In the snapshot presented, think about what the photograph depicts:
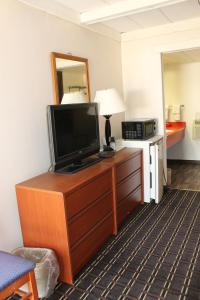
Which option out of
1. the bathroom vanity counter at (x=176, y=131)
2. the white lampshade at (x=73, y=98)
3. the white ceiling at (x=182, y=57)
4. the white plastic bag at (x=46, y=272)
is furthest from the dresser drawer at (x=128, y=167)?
the white ceiling at (x=182, y=57)

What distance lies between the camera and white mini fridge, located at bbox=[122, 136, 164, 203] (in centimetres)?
329

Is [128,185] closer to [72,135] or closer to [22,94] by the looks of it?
[72,135]

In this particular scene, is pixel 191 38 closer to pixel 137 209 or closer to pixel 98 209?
pixel 137 209

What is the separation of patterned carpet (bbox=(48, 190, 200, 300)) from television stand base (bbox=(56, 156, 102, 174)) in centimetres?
79

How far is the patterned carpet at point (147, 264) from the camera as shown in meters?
1.88

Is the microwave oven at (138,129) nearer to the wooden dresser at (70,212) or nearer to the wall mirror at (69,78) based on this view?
the wall mirror at (69,78)

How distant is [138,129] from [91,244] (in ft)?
5.52

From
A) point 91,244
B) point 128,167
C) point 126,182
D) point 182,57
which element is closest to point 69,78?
point 128,167

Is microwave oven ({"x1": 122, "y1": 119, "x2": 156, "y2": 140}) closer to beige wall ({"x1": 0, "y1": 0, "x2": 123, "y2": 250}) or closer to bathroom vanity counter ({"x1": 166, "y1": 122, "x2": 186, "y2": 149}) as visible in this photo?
bathroom vanity counter ({"x1": 166, "y1": 122, "x2": 186, "y2": 149})

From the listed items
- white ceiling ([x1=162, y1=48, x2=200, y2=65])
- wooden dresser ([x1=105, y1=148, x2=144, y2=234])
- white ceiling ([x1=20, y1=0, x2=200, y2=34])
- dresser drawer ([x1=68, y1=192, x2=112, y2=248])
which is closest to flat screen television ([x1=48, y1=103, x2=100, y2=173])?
wooden dresser ([x1=105, y1=148, x2=144, y2=234])

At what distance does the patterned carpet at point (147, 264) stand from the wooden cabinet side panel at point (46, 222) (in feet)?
0.73

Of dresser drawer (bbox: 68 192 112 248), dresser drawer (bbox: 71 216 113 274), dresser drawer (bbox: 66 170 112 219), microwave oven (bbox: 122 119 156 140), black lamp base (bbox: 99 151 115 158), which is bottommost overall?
dresser drawer (bbox: 71 216 113 274)

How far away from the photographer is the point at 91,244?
223 cm

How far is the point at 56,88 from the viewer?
2527 millimetres
